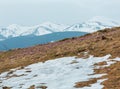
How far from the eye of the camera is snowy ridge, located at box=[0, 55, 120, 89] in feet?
116

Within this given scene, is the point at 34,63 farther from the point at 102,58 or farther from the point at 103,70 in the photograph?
the point at 103,70

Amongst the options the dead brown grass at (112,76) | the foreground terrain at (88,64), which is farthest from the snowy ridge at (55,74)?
the dead brown grass at (112,76)

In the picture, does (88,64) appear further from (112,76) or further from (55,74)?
(112,76)

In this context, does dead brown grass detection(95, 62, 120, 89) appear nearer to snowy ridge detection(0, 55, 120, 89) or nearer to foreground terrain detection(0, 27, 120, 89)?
foreground terrain detection(0, 27, 120, 89)

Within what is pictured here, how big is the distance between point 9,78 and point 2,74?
11.6 feet

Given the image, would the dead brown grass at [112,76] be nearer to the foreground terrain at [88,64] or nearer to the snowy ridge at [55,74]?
the foreground terrain at [88,64]

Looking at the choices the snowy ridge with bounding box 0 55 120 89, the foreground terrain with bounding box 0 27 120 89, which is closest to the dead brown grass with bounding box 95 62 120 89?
the foreground terrain with bounding box 0 27 120 89

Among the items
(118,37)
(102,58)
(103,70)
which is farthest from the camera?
(118,37)

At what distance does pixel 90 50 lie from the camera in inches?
1895

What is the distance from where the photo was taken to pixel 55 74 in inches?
1540

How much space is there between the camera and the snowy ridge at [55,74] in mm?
35312

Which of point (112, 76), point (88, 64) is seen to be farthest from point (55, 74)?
point (112, 76)

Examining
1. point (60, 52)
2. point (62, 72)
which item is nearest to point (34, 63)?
point (60, 52)

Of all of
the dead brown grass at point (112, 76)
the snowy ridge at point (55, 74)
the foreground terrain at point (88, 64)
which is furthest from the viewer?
the snowy ridge at point (55, 74)
